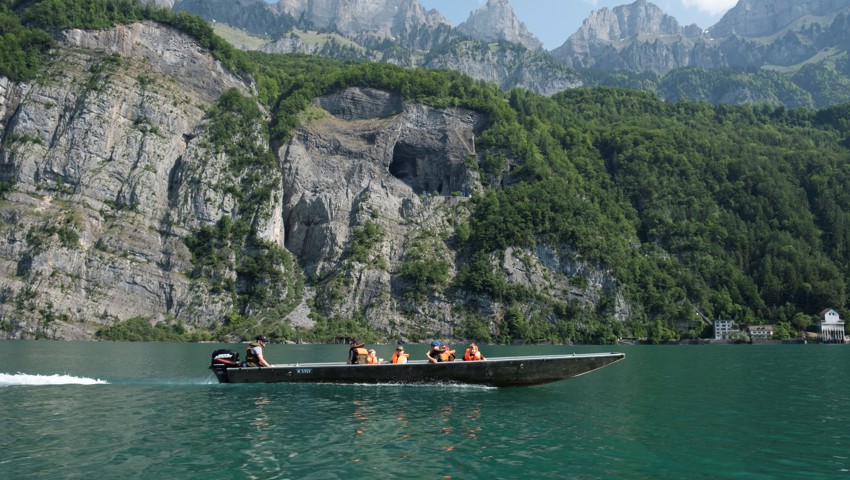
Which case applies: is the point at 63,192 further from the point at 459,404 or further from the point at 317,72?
the point at 459,404

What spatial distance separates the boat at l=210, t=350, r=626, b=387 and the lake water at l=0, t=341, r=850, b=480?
56cm

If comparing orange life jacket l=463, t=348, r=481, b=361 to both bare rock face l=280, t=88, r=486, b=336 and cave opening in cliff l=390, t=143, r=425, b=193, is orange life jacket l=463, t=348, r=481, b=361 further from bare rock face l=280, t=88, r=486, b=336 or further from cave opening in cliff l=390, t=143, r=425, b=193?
cave opening in cliff l=390, t=143, r=425, b=193

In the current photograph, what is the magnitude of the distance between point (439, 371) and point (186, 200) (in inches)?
3788

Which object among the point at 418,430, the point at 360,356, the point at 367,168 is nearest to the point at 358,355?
the point at 360,356

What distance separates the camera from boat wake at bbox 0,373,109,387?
29359 mm

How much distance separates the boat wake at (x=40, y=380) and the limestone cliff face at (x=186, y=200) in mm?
67149

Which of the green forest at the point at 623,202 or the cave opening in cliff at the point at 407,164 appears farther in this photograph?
the cave opening in cliff at the point at 407,164

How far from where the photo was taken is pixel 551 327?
4171 inches

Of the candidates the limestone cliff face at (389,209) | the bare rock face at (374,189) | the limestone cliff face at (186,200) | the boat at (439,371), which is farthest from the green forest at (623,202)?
the boat at (439,371)

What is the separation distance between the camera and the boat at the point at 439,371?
2862 cm

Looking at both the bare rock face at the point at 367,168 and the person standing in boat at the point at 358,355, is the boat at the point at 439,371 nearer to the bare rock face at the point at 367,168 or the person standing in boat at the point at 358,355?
the person standing in boat at the point at 358,355

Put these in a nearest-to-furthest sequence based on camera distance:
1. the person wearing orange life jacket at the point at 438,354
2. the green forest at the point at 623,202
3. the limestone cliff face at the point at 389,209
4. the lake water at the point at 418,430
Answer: the lake water at the point at 418,430 → the person wearing orange life jacket at the point at 438,354 → the limestone cliff face at the point at 389,209 → the green forest at the point at 623,202

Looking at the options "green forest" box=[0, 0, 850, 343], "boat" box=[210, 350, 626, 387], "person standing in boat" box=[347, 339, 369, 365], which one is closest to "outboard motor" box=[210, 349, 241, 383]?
"boat" box=[210, 350, 626, 387]

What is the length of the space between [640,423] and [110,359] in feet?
145
